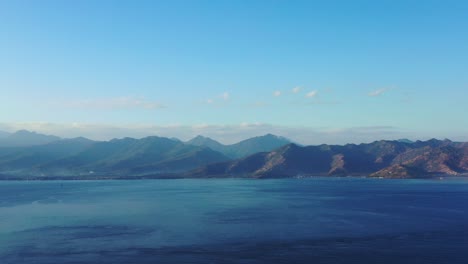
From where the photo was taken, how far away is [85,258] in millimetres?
58469

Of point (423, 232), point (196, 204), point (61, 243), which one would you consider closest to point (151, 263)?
point (61, 243)

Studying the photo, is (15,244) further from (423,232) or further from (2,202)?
(2,202)

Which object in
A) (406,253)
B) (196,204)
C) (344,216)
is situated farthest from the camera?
(196,204)

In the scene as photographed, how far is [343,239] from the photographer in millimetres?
70062

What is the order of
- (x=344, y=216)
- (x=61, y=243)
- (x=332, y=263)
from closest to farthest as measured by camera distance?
(x=332, y=263) < (x=61, y=243) < (x=344, y=216)

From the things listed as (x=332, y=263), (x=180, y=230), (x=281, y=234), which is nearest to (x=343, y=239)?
(x=281, y=234)

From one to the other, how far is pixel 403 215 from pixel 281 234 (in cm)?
3753

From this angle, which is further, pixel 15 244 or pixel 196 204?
pixel 196 204

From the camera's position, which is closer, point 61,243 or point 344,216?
point 61,243

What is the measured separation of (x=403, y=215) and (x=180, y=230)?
1934 inches

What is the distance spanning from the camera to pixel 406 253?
60.7m

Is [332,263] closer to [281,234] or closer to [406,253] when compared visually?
[406,253]

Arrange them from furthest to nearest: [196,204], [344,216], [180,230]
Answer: [196,204] < [344,216] < [180,230]

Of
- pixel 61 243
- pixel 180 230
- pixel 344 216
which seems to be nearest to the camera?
pixel 61 243
